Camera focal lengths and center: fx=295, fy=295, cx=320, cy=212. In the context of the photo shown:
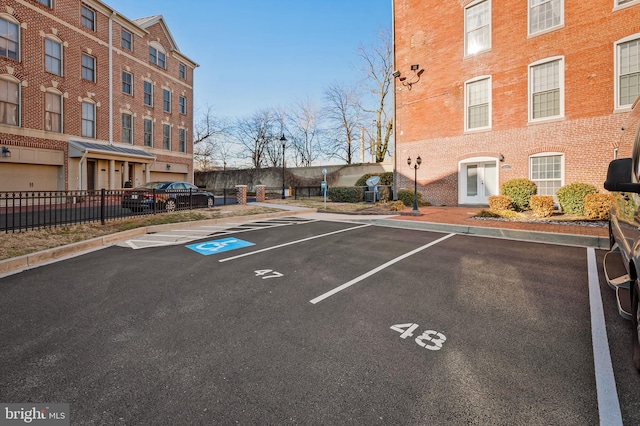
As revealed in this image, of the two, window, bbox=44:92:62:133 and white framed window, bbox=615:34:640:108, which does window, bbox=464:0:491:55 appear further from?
window, bbox=44:92:62:133

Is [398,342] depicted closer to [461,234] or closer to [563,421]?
[563,421]

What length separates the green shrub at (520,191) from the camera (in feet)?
41.7

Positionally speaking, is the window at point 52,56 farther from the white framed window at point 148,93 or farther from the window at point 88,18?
the white framed window at point 148,93

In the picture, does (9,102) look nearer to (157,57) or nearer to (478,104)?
(157,57)

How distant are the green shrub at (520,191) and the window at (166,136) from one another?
80.2 ft

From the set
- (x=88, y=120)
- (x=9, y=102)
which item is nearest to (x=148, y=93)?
(x=88, y=120)

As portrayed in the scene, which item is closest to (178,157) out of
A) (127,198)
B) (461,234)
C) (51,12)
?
(51,12)

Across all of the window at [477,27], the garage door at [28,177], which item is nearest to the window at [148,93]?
the garage door at [28,177]

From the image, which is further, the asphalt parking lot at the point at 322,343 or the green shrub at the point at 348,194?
the green shrub at the point at 348,194

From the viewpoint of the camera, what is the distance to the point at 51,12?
16.1m

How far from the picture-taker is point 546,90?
13305 mm

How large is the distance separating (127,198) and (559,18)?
64.0 ft

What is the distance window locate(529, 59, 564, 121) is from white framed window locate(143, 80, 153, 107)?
81.9 feet

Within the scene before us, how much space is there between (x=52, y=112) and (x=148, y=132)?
6.69 meters
